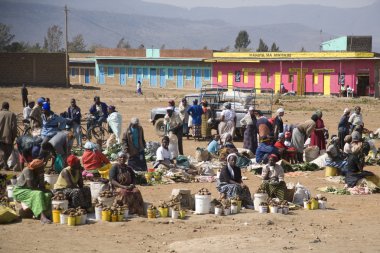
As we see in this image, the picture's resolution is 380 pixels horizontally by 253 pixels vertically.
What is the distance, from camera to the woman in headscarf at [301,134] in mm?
18656

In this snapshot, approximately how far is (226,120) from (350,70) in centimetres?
2840

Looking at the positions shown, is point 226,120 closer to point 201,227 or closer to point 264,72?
point 201,227

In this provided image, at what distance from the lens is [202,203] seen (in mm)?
12633

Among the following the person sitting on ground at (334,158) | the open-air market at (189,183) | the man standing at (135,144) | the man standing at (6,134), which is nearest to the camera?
the open-air market at (189,183)

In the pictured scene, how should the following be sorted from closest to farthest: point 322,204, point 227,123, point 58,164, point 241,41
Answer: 1. point 322,204
2. point 58,164
3. point 227,123
4. point 241,41

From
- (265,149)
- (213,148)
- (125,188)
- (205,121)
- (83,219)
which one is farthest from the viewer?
(205,121)

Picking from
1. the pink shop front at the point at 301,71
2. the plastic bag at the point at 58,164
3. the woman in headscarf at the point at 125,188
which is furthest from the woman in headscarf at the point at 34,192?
the pink shop front at the point at 301,71

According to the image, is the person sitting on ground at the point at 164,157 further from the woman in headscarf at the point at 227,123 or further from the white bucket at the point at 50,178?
the woman in headscarf at the point at 227,123

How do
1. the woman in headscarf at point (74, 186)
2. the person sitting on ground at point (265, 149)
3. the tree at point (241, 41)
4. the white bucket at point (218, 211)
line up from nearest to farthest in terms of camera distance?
the woman in headscarf at point (74, 186) → the white bucket at point (218, 211) → the person sitting on ground at point (265, 149) → the tree at point (241, 41)

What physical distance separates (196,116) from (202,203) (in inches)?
396

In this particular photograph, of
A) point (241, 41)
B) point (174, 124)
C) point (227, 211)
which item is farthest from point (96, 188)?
point (241, 41)

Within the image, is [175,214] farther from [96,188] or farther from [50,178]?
[50,178]

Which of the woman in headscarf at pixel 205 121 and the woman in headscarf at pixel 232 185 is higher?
the woman in headscarf at pixel 205 121

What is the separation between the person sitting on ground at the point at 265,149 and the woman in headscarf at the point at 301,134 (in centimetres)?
116
